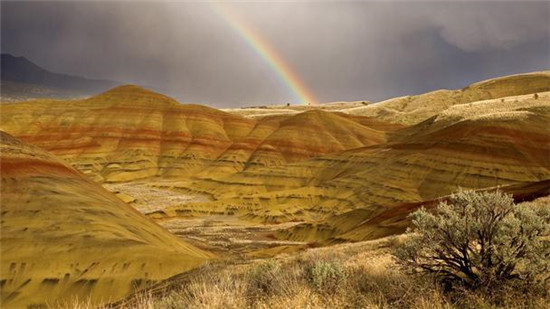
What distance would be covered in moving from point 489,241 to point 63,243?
18604mm

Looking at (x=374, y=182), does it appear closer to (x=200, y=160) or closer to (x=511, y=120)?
(x=511, y=120)

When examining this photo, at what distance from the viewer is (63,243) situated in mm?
18922

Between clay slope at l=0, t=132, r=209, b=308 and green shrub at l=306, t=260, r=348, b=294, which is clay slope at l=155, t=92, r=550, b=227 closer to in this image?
clay slope at l=0, t=132, r=209, b=308

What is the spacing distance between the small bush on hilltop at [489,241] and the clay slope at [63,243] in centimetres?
1259

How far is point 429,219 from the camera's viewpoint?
7.44m

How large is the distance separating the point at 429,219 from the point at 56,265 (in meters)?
16.6

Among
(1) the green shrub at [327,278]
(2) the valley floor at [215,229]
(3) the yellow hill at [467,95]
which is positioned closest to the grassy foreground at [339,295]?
(1) the green shrub at [327,278]

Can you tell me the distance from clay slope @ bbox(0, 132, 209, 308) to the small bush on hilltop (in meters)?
12.6

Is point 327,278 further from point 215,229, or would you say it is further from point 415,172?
point 415,172

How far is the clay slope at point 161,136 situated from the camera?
111625 mm

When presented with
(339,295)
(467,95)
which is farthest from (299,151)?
(467,95)

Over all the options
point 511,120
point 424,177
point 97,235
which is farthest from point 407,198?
point 97,235

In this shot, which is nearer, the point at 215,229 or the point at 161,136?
the point at 215,229

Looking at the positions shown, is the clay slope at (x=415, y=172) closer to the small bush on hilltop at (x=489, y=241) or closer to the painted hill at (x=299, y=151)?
the painted hill at (x=299, y=151)
